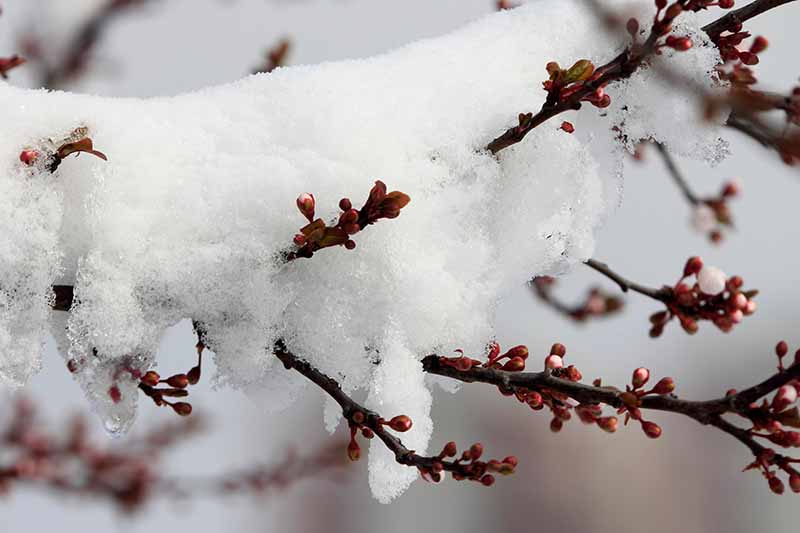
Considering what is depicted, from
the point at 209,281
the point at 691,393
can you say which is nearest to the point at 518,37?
the point at 209,281

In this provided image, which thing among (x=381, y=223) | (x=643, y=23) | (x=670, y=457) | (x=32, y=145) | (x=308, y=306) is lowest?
(x=670, y=457)

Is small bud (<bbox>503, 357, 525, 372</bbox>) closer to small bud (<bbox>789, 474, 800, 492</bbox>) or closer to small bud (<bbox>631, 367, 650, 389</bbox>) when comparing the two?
small bud (<bbox>631, 367, 650, 389</bbox>)

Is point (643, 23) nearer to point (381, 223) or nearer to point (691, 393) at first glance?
point (381, 223)

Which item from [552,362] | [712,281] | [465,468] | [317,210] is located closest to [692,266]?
[712,281]

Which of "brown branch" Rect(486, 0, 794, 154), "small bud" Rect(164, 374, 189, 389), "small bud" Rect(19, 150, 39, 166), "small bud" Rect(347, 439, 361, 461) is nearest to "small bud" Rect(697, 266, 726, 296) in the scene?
"brown branch" Rect(486, 0, 794, 154)

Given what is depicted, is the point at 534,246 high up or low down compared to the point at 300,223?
down

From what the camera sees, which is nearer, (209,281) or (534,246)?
(209,281)

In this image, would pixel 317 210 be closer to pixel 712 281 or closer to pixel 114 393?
pixel 114 393

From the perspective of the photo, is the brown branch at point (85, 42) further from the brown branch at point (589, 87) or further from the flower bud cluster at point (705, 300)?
the flower bud cluster at point (705, 300)
